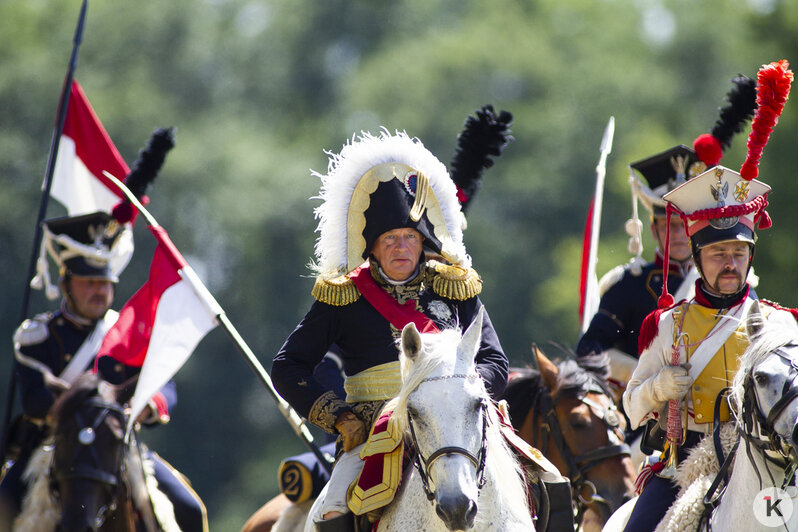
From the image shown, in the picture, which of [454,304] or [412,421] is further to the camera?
[454,304]

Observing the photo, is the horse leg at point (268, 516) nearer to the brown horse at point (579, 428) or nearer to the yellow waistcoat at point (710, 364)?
the brown horse at point (579, 428)

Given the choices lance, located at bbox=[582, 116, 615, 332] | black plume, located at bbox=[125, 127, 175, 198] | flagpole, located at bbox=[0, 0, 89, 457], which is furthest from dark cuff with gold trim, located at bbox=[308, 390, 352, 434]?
black plume, located at bbox=[125, 127, 175, 198]

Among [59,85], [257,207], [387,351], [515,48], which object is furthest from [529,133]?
[387,351]

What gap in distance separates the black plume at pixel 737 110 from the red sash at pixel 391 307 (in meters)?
3.74

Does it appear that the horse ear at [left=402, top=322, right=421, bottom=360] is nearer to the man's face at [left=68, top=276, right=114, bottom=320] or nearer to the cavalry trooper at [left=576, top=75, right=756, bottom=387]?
the cavalry trooper at [left=576, top=75, right=756, bottom=387]

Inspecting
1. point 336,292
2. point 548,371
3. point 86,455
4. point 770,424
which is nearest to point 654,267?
point 548,371

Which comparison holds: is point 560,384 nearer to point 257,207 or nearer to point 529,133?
point 257,207

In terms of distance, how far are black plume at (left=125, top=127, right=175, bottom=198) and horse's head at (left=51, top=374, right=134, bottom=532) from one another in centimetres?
234

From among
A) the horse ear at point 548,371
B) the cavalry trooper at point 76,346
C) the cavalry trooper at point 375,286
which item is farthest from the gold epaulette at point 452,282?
the cavalry trooper at point 76,346

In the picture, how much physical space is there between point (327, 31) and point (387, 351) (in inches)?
1103

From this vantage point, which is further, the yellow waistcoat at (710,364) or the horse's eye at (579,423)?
the horse's eye at (579,423)

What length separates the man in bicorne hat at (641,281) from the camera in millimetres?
9469

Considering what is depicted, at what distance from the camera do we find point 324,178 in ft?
23.8

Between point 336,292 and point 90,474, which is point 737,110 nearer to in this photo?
point 336,292
